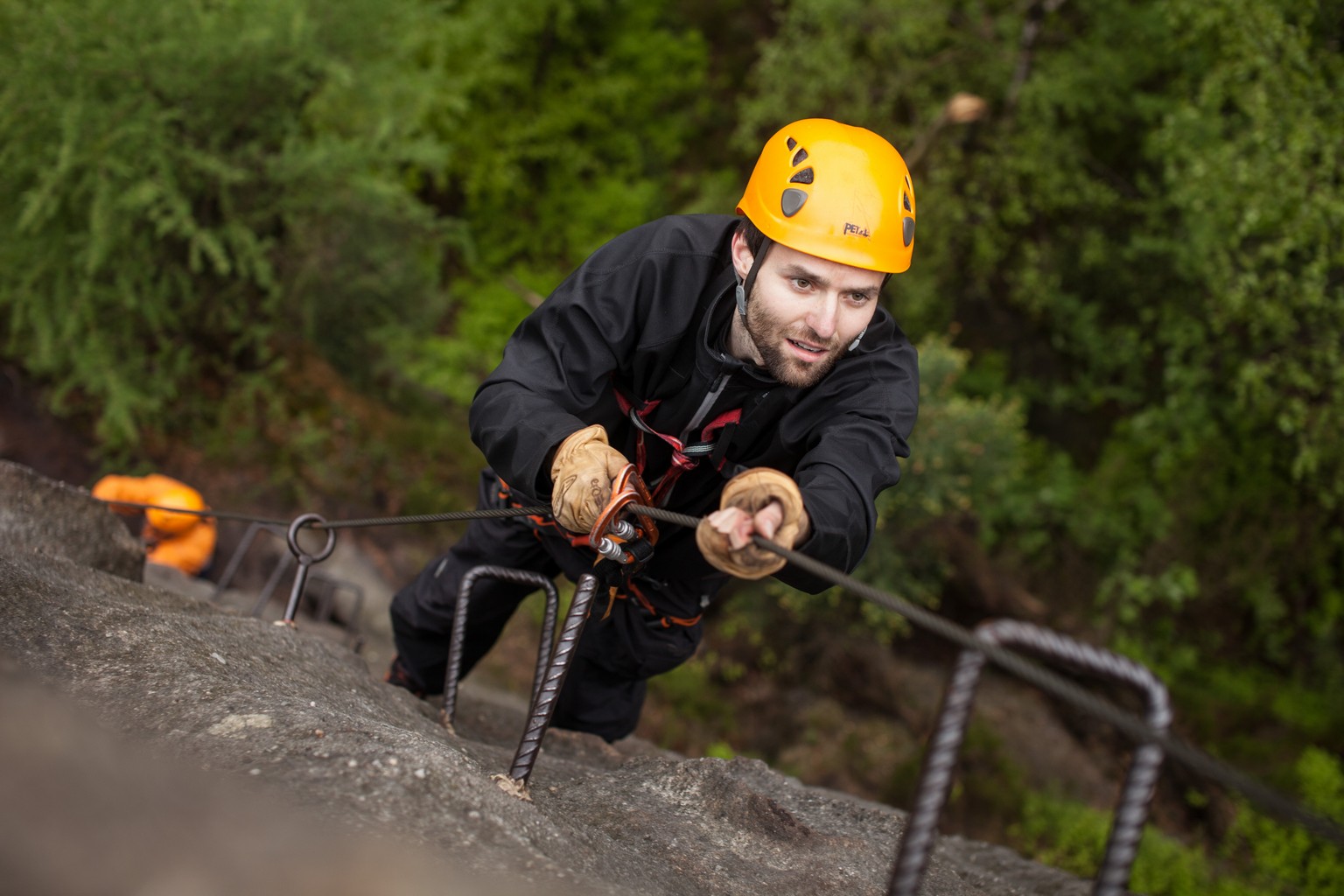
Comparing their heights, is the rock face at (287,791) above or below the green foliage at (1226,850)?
above

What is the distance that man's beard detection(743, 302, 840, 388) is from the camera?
2.40 m

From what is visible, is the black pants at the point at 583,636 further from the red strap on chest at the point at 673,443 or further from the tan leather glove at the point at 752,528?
the tan leather glove at the point at 752,528

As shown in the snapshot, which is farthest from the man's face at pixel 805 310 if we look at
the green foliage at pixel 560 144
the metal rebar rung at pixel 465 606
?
the green foliage at pixel 560 144

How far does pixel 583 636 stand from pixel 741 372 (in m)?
1.02

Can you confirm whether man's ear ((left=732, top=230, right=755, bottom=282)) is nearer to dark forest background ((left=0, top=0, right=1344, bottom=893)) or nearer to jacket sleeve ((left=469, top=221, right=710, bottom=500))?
jacket sleeve ((left=469, top=221, right=710, bottom=500))

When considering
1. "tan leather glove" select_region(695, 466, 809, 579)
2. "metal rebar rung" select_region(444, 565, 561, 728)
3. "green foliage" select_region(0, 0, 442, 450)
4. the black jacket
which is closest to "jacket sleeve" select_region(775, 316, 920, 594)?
the black jacket

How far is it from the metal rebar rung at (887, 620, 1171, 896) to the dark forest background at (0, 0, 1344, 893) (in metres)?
5.77

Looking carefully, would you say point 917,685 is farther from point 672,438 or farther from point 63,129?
point 63,129

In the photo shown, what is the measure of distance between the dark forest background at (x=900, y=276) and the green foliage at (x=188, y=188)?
0.10 feet

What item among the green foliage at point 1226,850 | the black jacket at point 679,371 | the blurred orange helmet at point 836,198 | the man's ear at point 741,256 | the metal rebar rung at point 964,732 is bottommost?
the green foliage at point 1226,850

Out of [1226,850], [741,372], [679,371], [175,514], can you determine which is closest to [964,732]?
[741,372]

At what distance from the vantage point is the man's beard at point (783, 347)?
94.4 inches

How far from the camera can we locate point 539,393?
2.46m

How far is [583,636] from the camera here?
2975mm
